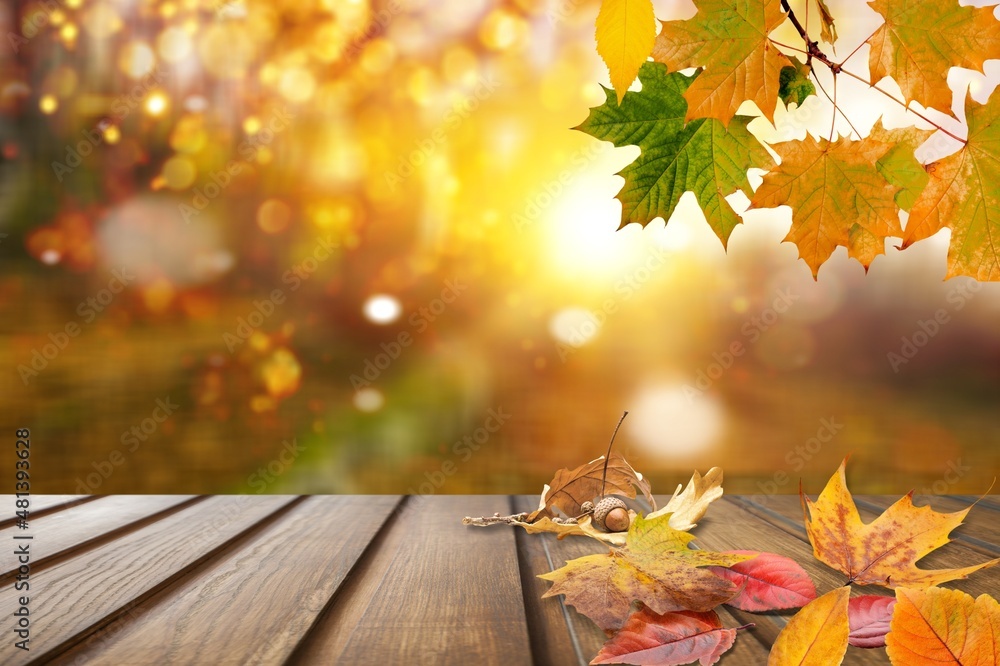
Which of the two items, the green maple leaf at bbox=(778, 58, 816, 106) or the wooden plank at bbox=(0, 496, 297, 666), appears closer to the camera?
the green maple leaf at bbox=(778, 58, 816, 106)

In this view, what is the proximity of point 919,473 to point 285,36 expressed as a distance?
6.45 feet

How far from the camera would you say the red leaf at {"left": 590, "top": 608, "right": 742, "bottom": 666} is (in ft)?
1.59

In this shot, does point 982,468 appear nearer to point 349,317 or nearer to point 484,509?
point 484,509

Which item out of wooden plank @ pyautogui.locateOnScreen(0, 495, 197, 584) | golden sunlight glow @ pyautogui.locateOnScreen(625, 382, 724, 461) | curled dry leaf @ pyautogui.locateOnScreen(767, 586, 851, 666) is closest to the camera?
curled dry leaf @ pyautogui.locateOnScreen(767, 586, 851, 666)

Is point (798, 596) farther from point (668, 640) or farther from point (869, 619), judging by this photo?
point (668, 640)

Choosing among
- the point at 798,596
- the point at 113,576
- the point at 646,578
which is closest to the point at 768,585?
the point at 798,596

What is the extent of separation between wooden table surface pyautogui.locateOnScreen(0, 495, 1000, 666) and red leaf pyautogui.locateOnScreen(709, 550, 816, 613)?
0.01 m

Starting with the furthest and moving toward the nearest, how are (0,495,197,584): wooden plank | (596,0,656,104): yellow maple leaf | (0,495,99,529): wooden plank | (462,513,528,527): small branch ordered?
(0,495,99,529): wooden plank, (462,513,528,527): small branch, (0,495,197,584): wooden plank, (596,0,656,104): yellow maple leaf

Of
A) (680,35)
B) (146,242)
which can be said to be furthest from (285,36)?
(680,35)

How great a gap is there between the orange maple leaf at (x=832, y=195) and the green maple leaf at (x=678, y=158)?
0.06 ft

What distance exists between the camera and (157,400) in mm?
1587

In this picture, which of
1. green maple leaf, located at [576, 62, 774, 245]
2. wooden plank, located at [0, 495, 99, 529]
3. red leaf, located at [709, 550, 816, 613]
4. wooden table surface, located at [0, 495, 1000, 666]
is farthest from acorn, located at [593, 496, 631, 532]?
wooden plank, located at [0, 495, 99, 529]

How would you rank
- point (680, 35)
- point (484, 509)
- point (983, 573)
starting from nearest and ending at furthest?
point (680, 35), point (983, 573), point (484, 509)

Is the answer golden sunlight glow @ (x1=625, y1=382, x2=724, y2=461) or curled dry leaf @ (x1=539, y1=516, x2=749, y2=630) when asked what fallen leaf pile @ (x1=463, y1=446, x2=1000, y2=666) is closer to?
curled dry leaf @ (x1=539, y1=516, x2=749, y2=630)
